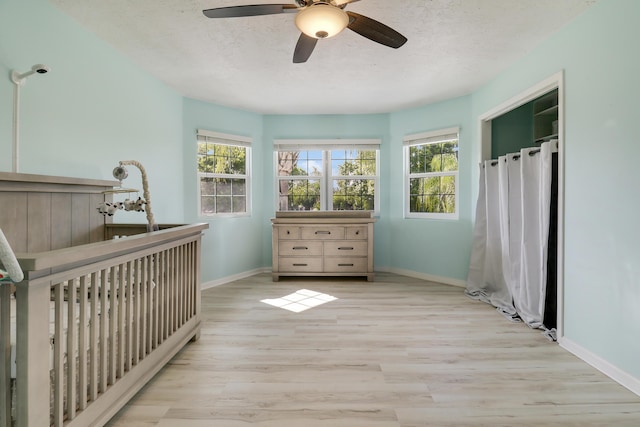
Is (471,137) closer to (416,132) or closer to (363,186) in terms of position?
(416,132)

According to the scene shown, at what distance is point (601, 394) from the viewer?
1.79 m

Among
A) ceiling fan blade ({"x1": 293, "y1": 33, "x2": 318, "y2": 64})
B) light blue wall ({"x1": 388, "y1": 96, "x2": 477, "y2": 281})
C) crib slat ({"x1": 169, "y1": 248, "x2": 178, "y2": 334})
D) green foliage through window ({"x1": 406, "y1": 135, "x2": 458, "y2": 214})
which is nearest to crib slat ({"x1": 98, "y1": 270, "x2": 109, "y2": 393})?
crib slat ({"x1": 169, "y1": 248, "x2": 178, "y2": 334})

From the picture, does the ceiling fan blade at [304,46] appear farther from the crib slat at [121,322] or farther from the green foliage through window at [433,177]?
the green foliage through window at [433,177]

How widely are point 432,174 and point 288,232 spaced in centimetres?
210

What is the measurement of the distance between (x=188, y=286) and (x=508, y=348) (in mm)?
2342

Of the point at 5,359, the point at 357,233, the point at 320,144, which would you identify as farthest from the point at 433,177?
the point at 5,359

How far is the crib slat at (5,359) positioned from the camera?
3.32 feet

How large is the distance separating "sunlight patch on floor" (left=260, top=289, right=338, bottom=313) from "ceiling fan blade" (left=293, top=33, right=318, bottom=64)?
222 centimetres

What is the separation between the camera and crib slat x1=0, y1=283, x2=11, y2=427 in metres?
1.01

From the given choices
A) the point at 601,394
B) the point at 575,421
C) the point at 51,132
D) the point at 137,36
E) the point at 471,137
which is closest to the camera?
the point at 575,421

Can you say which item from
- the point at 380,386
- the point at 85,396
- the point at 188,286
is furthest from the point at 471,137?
the point at 85,396

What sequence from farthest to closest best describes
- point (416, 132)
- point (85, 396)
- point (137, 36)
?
1. point (416, 132)
2. point (137, 36)
3. point (85, 396)

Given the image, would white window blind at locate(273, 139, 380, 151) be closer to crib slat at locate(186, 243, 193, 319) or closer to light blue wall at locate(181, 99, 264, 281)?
light blue wall at locate(181, 99, 264, 281)

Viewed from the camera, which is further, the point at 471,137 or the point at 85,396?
the point at 471,137
